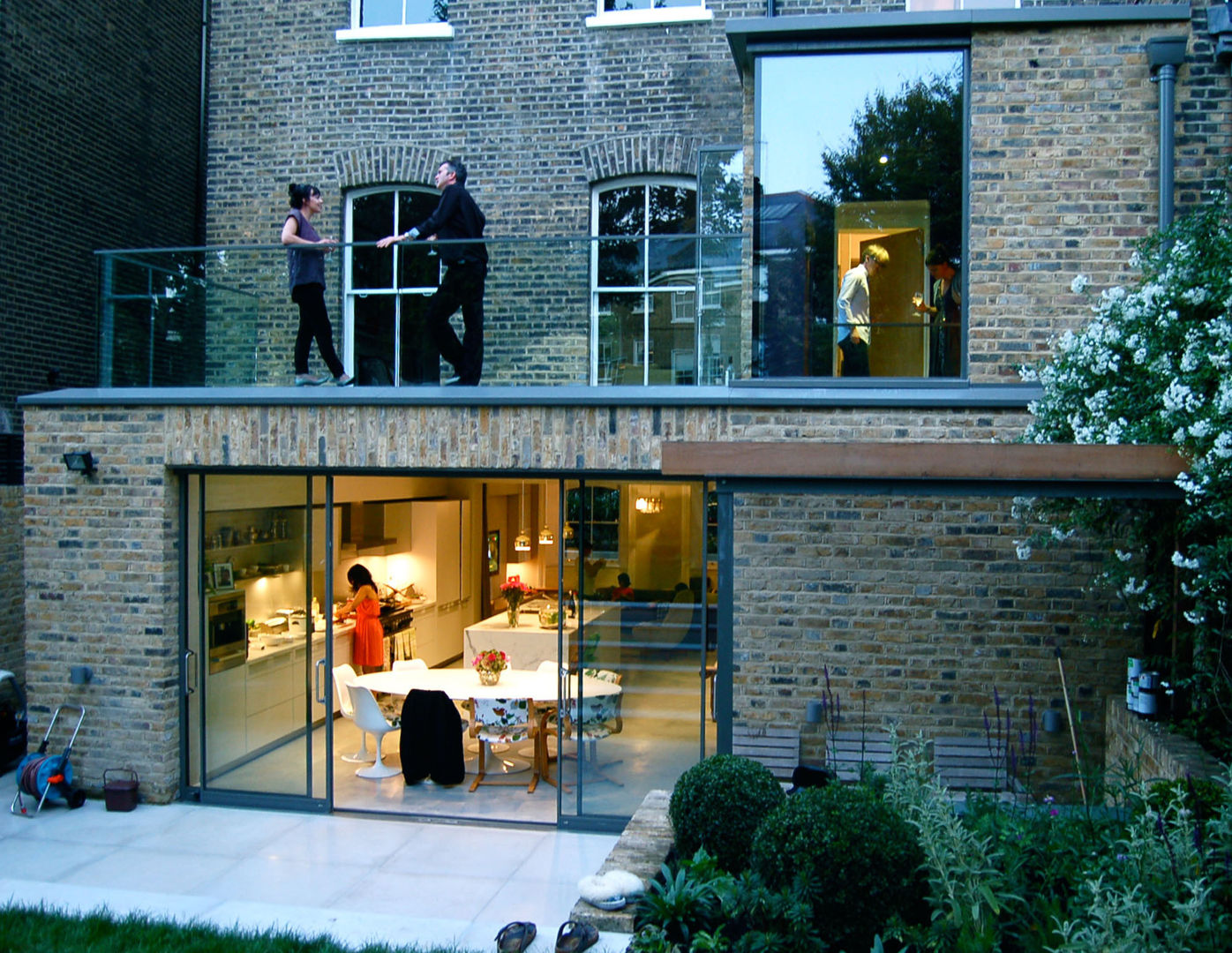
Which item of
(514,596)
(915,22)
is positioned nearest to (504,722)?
(514,596)

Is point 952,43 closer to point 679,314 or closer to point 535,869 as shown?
point 679,314

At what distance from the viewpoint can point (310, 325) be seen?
28.5 feet

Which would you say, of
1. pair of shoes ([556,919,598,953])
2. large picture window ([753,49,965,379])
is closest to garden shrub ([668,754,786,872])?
pair of shoes ([556,919,598,953])

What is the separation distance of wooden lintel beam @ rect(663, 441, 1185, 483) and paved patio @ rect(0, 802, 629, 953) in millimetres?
2802

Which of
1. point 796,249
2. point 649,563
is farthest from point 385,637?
point 796,249

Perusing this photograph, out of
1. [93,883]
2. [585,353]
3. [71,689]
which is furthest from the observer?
[71,689]

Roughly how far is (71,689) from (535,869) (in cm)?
432

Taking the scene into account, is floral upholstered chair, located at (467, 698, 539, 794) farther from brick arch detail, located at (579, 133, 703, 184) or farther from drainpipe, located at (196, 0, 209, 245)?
drainpipe, located at (196, 0, 209, 245)

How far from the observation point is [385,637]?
37.6ft

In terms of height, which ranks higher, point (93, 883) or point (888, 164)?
point (888, 164)

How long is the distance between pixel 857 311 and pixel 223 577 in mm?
5754

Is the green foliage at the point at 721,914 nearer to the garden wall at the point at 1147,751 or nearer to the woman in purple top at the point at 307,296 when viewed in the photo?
the garden wall at the point at 1147,751

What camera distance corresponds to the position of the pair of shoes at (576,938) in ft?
16.2

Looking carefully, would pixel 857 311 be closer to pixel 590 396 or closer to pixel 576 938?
pixel 590 396
